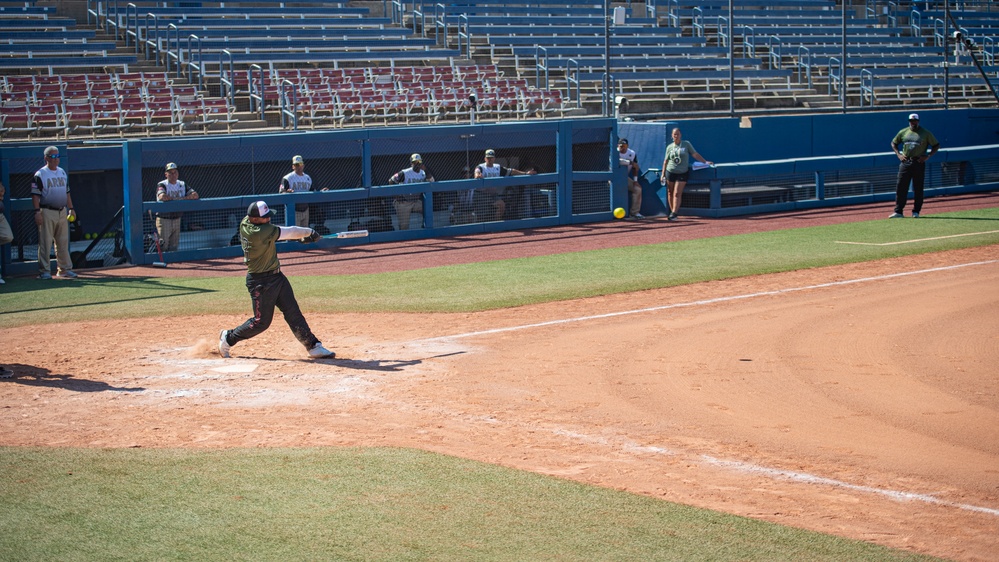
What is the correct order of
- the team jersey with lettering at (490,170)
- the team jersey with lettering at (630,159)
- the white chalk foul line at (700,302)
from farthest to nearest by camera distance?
the team jersey with lettering at (630,159) → the team jersey with lettering at (490,170) → the white chalk foul line at (700,302)

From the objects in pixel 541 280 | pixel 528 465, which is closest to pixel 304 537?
pixel 528 465

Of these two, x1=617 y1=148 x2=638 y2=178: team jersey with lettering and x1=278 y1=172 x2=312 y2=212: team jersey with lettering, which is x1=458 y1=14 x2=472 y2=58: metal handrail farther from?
x1=278 y1=172 x2=312 y2=212: team jersey with lettering

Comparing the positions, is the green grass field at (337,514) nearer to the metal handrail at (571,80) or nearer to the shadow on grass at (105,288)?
the shadow on grass at (105,288)

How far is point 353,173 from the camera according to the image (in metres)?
22.2

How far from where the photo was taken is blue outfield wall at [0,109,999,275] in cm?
1838

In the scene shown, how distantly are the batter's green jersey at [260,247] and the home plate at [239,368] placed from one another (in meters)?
0.96

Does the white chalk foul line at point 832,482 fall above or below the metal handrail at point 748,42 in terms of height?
below

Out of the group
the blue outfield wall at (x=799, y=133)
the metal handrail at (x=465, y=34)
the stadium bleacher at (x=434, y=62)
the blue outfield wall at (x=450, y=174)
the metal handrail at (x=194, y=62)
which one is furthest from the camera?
the metal handrail at (x=465, y=34)

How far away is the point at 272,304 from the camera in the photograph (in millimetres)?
10289

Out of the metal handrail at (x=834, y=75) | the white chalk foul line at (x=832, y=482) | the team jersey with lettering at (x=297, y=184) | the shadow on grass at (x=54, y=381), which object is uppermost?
the metal handrail at (x=834, y=75)

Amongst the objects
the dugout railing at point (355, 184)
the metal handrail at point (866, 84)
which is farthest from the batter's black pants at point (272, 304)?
the metal handrail at point (866, 84)

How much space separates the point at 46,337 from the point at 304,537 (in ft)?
24.6

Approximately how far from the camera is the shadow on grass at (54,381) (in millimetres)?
9273

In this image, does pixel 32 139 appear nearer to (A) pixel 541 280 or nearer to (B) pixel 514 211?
(B) pixel 514 211
